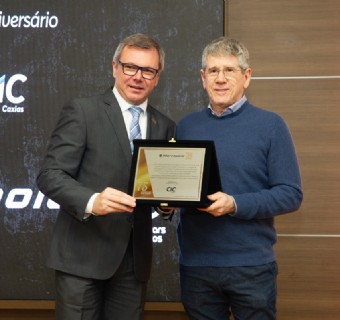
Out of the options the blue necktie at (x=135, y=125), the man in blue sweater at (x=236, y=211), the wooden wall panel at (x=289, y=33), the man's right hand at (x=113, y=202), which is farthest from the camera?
the wooden wall panel at (x=289, y=33)

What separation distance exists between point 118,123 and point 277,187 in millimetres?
583

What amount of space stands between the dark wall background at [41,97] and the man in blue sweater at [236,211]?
0.91 m

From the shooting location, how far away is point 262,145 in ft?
6.66

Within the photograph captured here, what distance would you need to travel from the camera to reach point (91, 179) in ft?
6.74

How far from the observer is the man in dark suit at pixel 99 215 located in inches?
79.6

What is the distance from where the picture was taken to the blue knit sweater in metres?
2.01

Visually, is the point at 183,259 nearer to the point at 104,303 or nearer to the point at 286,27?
the point at 104,303

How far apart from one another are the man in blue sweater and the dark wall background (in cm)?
91

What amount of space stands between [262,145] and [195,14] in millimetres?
1164

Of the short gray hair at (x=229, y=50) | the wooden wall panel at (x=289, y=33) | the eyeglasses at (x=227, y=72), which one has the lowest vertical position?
the eyeglasses at (x=227, y=72)

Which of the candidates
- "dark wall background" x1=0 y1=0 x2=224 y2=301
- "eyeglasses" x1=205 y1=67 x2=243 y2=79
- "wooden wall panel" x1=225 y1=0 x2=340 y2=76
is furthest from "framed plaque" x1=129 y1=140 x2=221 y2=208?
"wooden wall panel" x1=225 y1=0 x2=340 y2=76

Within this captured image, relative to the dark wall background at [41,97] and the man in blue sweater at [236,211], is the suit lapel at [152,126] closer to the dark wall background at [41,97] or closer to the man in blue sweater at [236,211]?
the man in blue sweater at [236,211]

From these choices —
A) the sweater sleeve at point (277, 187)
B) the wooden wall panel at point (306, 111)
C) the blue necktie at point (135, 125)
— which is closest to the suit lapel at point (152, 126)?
the blue necktie at point (135, 125)

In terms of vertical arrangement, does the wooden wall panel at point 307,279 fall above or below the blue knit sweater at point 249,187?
below
